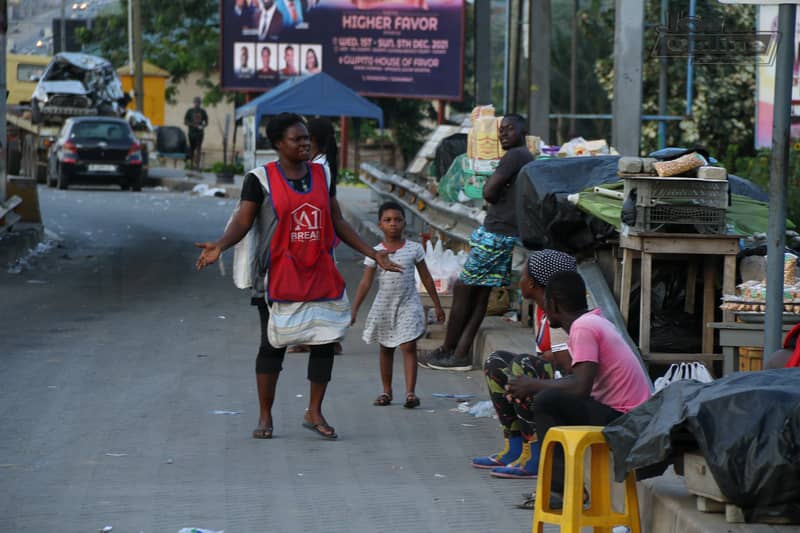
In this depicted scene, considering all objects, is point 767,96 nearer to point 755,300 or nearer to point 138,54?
point 755,300

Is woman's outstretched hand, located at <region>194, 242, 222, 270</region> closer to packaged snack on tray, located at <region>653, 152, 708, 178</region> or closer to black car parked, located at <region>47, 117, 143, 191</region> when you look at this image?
packaged snack on tray, located at <region>653, 152, 708, 178</region>

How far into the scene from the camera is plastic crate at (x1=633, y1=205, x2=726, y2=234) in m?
8.06

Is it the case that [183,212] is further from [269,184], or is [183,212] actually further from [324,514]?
[324,514]

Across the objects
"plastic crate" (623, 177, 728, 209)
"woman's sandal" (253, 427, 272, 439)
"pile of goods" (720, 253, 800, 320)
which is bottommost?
"woman's sandal" (253, 427, 272, 439)

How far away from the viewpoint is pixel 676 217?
809 centimetres

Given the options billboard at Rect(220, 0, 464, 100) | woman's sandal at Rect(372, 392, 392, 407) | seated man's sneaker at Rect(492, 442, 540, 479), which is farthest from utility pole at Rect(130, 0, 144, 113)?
seated man's sneaker at Rect(492, 442, 540, 479)

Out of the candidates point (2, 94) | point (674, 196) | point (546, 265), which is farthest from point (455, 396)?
point (2, 94)

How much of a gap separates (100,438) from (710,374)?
140 inches

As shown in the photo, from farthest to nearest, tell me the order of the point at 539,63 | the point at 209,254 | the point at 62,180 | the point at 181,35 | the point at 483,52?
the point at 181,35 < the point at 62,180 < the point at 483,52 < the point at 539,63 < the point at 209,254

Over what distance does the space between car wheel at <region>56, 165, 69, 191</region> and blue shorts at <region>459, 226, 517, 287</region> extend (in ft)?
83.0

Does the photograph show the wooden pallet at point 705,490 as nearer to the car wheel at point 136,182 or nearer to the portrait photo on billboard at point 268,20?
the car wheel at point 136,182

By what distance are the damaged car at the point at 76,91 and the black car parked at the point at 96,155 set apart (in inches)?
Result: 176

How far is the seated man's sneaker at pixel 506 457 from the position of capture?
7.17m

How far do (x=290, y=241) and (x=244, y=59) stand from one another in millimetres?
32962
